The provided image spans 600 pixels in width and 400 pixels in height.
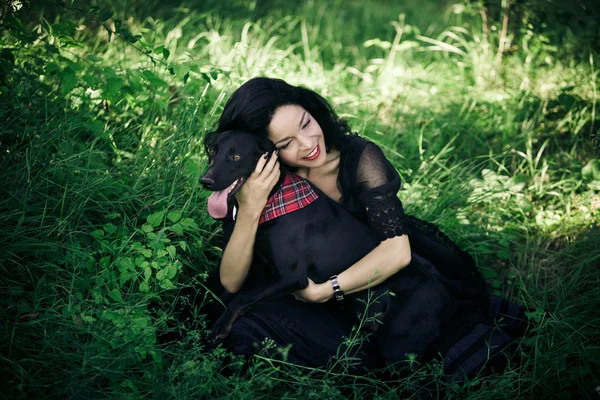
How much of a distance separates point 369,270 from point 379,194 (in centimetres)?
32

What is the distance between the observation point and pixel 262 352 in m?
1.93

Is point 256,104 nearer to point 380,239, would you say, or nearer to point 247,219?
point 247,219

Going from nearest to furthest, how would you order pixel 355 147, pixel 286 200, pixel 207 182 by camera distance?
pixel 207 182 < pixel 286 200 < pixel 355 147

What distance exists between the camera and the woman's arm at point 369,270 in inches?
77.8

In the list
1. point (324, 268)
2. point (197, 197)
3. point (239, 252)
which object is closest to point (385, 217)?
point (324, 268)

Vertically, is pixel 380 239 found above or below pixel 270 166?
below

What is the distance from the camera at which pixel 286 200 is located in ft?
6.52

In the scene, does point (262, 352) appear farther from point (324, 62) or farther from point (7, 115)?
point (324, 62)

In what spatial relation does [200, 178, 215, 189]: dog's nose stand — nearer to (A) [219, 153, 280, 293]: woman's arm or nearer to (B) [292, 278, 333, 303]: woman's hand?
(A) [219, 153, 280, 293]: woman's arm

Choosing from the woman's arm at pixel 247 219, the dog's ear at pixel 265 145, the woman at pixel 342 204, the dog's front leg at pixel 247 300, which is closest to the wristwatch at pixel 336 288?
the woman at pixel 342 204

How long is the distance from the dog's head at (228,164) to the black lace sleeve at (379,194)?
44 centimetres

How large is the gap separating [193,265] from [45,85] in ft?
4.49

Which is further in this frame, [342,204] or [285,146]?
[342,204]

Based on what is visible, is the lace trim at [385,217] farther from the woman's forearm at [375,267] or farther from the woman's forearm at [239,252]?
the woman's forearm at [239,252]
